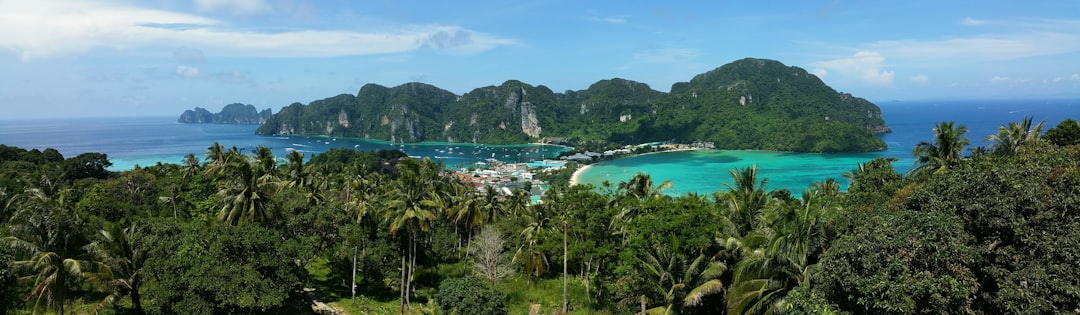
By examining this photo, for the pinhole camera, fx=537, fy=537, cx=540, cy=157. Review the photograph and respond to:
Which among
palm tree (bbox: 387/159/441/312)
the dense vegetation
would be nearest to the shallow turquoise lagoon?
the dense vegetation

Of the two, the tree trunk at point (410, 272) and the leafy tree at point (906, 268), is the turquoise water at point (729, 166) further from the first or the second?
the leafy tree at point (906, 268)

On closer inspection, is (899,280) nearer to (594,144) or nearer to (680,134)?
(594,144)

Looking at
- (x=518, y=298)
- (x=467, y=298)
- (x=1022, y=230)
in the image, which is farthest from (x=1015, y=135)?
(x=467, y=298)

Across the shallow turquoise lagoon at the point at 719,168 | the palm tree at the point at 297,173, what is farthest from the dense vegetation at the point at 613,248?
the shallow turquoise lagoon at the point at 719,168

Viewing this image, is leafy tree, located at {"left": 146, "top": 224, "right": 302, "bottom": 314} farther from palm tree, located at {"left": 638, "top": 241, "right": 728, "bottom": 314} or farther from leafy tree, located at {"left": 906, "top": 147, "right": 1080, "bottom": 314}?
leafy tree, located at {"left": 906, "top": 147, "right": 1080, "bottom": 314}

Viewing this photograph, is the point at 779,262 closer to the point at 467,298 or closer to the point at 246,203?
the point at 467,298

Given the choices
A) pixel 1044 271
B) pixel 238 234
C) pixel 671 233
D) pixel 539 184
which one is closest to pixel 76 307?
pixel 238 234
